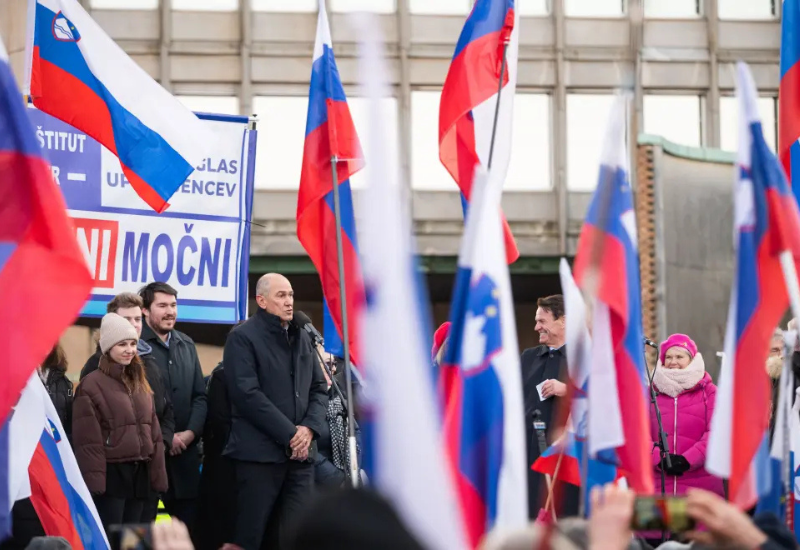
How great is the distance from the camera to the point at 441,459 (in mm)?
3838

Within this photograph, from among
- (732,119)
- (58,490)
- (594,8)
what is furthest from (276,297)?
(732,119)

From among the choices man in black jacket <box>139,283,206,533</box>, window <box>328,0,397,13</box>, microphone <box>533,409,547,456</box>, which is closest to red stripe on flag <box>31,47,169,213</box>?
man in black jacket <box>139,283,206,533</box>

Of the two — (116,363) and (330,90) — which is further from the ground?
(330,90)

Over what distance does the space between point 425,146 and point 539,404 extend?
21323 millimetres

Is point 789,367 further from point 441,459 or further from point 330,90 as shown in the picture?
point 330,90

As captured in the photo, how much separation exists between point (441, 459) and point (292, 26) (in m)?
26.5

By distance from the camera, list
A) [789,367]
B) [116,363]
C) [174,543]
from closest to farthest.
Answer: [174,543] < [789,367] < [116,363]

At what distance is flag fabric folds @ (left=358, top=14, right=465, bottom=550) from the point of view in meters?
3.72

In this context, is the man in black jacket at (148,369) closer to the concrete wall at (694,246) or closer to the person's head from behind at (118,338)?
the person's head from behind at (118,338)

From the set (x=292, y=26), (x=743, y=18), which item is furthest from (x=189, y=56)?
(x=743, y=18)

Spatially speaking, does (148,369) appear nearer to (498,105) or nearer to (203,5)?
(498,105)

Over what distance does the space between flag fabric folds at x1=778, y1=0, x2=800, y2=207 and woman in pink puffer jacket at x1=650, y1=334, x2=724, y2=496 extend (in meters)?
1.54

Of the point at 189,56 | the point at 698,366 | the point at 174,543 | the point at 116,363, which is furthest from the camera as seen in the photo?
the point at 189,56

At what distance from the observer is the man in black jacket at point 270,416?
29.9ft
